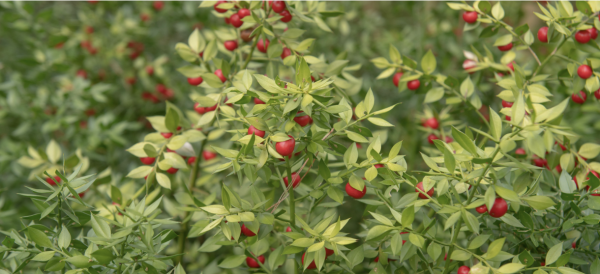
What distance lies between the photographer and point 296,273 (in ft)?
2.65

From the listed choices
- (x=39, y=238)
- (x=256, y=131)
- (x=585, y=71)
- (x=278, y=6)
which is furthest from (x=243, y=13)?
(x=585, y=71)

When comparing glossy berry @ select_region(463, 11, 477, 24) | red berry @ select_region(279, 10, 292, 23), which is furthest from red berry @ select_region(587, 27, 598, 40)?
red berry @ select_region(279, 10, 292, 23)

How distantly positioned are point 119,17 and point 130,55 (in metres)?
0.19

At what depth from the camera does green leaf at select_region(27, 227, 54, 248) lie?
72 centimetres

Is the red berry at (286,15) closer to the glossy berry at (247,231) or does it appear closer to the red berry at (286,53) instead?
the red berry at (286,53)

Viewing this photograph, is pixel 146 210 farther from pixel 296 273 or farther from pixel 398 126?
pixel 398 126

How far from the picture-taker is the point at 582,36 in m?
0.94

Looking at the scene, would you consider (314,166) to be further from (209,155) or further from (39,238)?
(39,238)

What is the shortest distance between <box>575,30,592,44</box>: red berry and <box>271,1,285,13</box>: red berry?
66 centimetres

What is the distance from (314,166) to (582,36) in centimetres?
67

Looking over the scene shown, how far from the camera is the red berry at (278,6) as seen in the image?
0.95m

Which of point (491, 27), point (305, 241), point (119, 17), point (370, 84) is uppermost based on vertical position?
point (491, 27)

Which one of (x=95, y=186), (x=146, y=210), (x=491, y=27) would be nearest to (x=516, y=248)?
(x=491, y=27)

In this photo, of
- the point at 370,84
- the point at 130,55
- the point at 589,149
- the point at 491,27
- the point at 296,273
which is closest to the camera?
the point at 296,273
